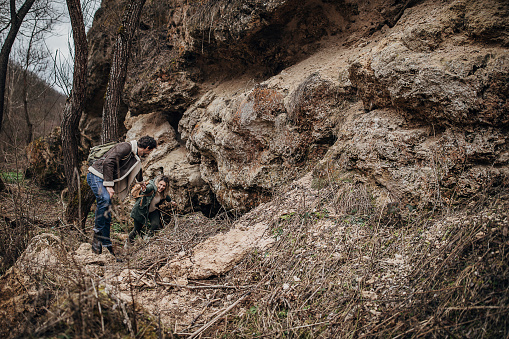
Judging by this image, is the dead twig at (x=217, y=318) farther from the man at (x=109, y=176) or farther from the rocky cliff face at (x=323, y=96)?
the man at (x=109, y=176)

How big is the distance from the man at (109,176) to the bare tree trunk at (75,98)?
1850 millimetres

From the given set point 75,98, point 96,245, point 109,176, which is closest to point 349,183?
point 109,176

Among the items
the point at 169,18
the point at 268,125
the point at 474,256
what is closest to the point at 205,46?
the point at 169,18

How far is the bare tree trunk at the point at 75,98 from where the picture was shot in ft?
18.1

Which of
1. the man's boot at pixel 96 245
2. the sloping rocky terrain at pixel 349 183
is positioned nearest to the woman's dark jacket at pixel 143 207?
the sloping rocky terrain at pixel 349 183

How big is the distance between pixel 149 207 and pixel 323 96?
334 cm

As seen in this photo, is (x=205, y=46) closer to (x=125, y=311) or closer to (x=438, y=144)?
(x=438, y=144)

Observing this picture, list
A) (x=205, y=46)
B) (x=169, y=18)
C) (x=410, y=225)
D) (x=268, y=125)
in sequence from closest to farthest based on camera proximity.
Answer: (x=410, y=225) < (x=268, y=125) < (x=205, y=46) < (x=169, y=18)

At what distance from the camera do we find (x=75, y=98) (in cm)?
575

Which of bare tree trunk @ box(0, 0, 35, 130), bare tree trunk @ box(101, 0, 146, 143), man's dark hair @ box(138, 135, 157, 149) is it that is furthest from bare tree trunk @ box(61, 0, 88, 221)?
bare tree trunk @ box(0, 0, 35, 130)

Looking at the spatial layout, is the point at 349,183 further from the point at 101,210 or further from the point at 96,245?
the point at 96,245

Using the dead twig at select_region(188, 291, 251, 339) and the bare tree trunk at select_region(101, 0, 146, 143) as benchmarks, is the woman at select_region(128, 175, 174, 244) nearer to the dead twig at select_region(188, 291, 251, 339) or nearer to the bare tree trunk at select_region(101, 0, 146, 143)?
the bare tree trunk at select_region(101, 0, 146, 143)

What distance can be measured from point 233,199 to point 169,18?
4.50 meters

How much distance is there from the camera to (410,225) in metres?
2.84
